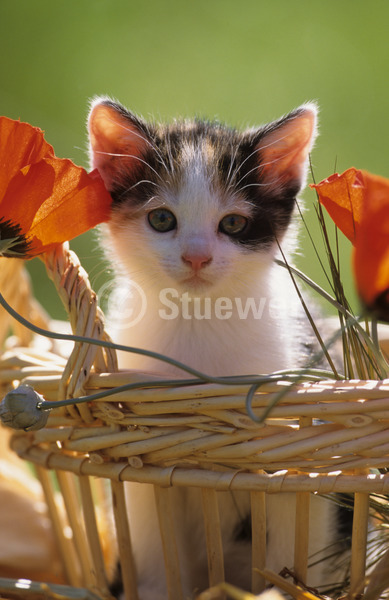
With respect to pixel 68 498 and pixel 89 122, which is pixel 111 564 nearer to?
pixel 68 498

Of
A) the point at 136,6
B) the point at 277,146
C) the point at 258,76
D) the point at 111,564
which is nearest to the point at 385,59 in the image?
the point at 258,76

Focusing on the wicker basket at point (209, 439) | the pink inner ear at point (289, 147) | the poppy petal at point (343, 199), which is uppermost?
the pink inner ear at point (289, 147)

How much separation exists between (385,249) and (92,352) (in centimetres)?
38

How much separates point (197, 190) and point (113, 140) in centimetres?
17

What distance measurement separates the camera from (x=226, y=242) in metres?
1.04

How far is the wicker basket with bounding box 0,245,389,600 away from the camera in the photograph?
2.33 feet

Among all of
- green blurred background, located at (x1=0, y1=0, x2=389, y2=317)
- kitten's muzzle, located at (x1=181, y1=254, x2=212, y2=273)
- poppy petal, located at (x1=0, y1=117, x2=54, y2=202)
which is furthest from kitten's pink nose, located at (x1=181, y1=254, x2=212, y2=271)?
green blurred background, located at (x1=0, y1=0, x2=389, y2=317)

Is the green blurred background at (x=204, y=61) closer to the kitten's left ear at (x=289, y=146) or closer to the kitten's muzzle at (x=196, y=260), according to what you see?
the kitten's left ear at (x=289, y=146)

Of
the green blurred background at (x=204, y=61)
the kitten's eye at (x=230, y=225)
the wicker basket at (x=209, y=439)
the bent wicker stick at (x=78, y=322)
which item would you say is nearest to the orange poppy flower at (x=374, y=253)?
the wicker basket at (x=209, y=439)

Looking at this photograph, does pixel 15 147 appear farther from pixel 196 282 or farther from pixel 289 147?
pixel 289 147

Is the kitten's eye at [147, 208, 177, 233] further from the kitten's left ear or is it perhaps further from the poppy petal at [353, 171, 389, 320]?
the poppy petal at [353, 171, 389, 320]

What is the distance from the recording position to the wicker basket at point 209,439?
2.33 ft

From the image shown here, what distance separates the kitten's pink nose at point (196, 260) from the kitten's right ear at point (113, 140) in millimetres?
216

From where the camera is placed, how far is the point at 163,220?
3.46 ft
